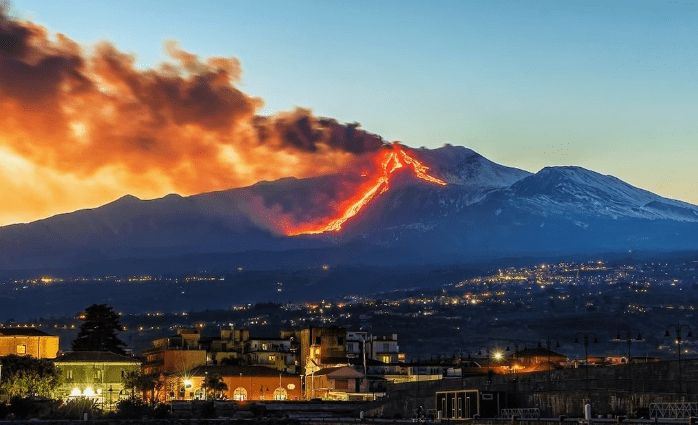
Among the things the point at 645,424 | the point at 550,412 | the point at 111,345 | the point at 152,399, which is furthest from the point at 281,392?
the point at 645,424

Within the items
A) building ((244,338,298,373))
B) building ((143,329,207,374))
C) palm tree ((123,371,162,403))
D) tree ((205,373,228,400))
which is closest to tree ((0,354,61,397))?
palm tree ((123,371,162,403))

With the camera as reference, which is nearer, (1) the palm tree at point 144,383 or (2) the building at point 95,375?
(1) the palm tree at point 144,383

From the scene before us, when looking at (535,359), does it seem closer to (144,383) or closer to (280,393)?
(280,393)

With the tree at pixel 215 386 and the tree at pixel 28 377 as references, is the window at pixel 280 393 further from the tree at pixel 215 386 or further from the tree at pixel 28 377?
the tree at pixel 28 377

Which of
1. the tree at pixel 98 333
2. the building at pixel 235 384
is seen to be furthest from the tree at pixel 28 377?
the tree at pixel 98 333

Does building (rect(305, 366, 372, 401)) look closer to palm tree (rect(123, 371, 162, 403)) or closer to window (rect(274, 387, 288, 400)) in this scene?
window (rect(274, 387, 288, 400))
